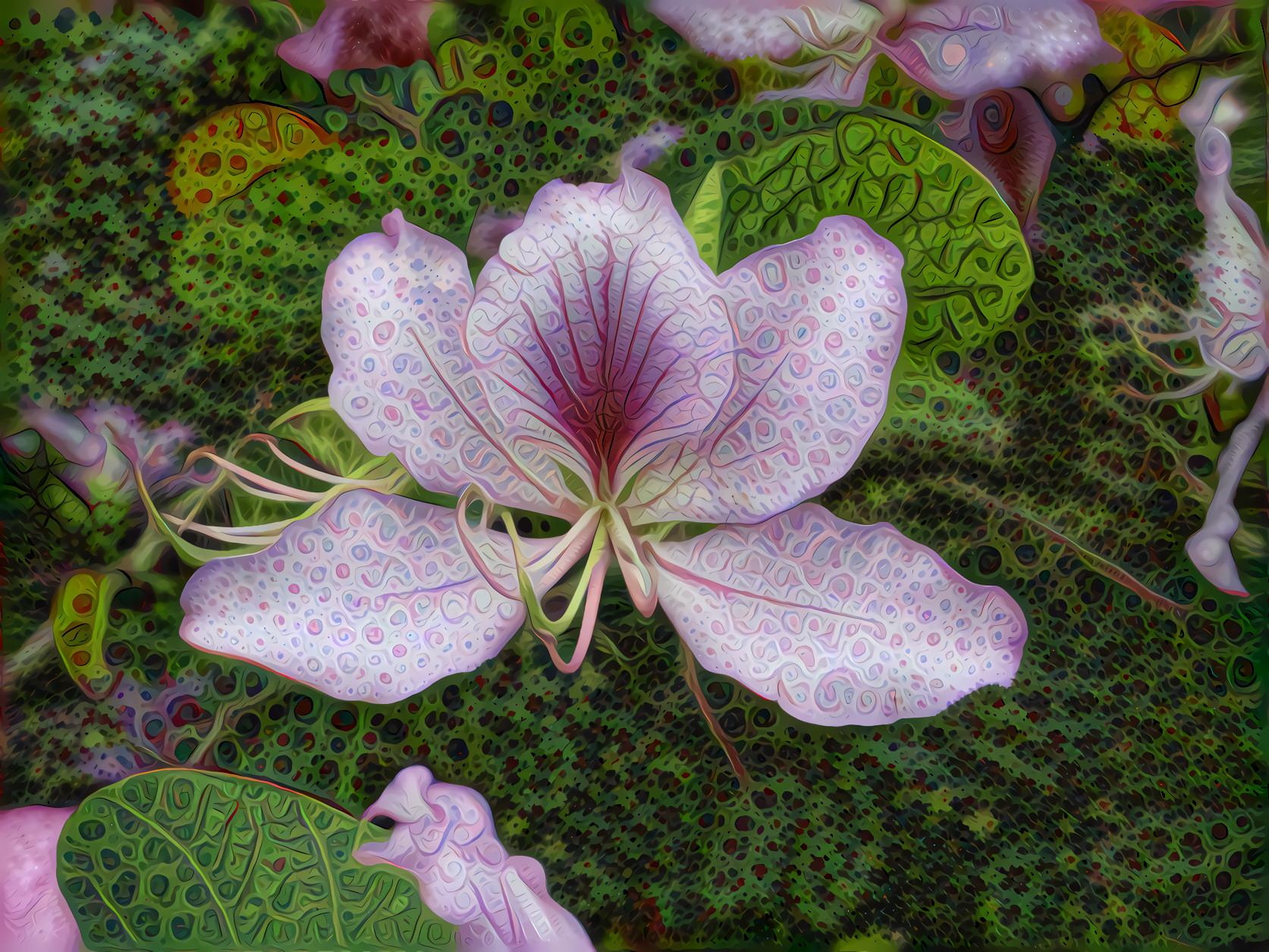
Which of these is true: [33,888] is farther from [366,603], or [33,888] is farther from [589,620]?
[589,620]

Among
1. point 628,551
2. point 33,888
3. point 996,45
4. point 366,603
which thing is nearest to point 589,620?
point 628,551

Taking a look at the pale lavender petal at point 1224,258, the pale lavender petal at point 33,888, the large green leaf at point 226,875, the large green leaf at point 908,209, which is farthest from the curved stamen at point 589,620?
the pale lavender petal at point 1224,258

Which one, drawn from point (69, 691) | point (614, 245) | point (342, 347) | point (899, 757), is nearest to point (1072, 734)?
point (899, 757)

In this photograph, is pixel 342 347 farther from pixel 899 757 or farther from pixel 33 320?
pixel 899 757

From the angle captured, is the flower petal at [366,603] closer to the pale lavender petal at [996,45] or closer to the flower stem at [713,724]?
the flower stem at [713,724]

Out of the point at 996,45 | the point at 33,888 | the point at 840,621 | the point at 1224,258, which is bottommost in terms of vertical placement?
the point at 33,888

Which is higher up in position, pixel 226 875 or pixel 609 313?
pixel 609 313

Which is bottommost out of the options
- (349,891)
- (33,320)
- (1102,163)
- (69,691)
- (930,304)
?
(349,891)
